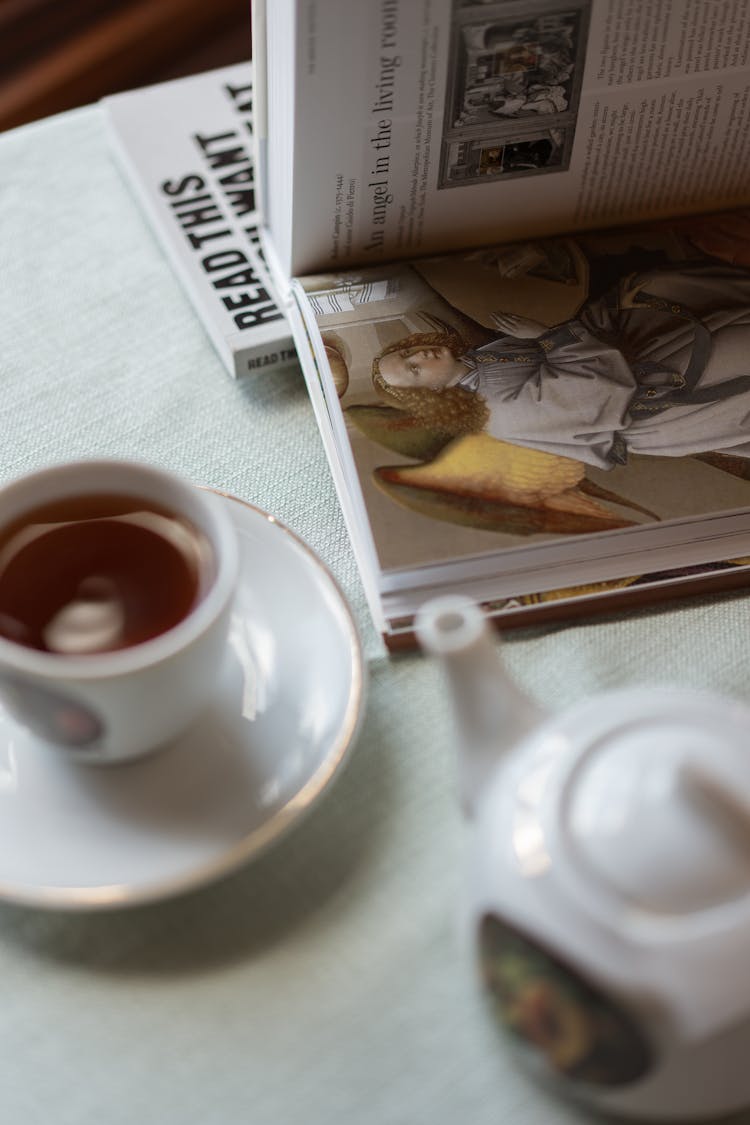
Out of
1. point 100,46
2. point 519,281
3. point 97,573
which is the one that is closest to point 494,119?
point 519,281

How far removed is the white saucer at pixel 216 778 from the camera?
0.38 m

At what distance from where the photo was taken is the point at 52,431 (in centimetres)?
57

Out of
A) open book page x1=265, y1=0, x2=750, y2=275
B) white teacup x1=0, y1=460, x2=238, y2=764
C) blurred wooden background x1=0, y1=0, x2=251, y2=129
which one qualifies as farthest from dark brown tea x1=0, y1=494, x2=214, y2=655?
blurred wooden background x1=0, y1=0, x2=251, y2=129

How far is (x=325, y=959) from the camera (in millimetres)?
390

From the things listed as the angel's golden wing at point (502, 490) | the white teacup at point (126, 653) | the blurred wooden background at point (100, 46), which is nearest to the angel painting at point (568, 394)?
the angel's golden wing at point (502, 490)

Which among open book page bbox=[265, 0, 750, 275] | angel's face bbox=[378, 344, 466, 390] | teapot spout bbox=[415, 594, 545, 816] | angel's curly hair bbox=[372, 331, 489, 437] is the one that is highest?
open book page bbox=[265, 0, 750, 275]

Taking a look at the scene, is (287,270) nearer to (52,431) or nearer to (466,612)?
(52,431)

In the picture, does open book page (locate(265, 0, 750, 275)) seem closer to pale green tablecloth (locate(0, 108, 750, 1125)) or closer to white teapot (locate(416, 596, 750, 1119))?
pale green tablecloth (locate(0, 108, 750, 1125))

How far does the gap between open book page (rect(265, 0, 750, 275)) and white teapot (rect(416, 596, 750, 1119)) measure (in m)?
0.30

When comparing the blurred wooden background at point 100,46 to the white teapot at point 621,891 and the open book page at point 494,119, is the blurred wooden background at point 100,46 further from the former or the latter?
the white teapot at point 621,891

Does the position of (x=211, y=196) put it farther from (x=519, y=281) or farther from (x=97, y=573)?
(x=97, y=573)

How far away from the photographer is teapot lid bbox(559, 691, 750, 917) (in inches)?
11.2

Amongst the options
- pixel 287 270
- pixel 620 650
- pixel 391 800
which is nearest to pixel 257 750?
pixel 391 800

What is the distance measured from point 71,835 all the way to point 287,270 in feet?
1.07
